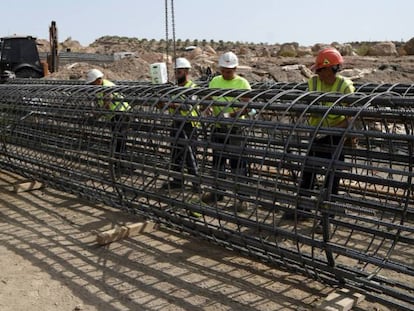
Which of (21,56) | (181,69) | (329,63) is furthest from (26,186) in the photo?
(21,56)

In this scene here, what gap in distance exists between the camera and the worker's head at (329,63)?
4785 mm

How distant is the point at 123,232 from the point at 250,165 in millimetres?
1513

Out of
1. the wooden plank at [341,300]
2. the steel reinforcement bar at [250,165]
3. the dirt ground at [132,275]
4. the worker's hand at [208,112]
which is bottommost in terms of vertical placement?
the dirt ground at [132,275]

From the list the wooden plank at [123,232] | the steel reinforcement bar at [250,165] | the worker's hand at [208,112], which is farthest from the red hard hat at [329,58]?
the wooden plank at [123,232]

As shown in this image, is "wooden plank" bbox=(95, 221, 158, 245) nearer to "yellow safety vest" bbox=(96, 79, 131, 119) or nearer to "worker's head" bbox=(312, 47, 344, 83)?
"yellow safety vest" bbox=(96, 79, 131, 119)

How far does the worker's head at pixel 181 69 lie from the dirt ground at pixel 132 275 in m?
2.21

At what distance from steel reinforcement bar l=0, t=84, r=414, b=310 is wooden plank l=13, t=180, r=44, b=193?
283 millimetres

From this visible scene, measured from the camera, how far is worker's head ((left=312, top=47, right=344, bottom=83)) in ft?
15.7

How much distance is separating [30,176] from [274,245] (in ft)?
14.7

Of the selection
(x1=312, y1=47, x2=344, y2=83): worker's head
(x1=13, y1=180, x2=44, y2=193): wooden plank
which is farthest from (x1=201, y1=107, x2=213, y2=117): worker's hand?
(x1=13, y1=180, x2=44, y2=193): wooden plank

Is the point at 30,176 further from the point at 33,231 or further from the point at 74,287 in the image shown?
the point at 74,287

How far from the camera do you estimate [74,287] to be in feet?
13.1

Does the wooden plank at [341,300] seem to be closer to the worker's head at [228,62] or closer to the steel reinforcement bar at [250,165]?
the steel reinforcement bar at [250,165]

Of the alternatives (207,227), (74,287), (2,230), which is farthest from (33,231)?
(207,227)
